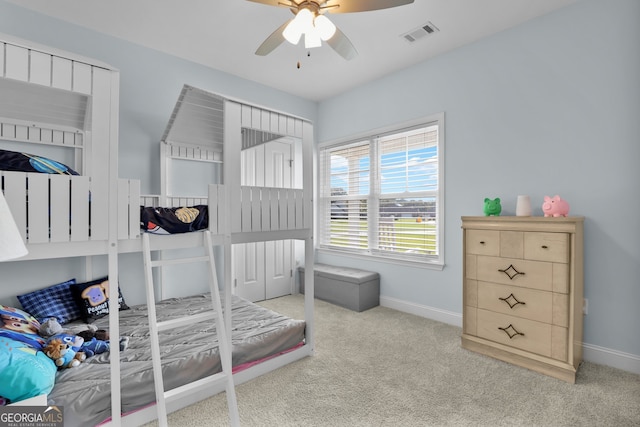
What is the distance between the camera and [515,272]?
237 cm

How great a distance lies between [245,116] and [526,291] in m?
2.43

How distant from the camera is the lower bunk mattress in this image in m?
1.60

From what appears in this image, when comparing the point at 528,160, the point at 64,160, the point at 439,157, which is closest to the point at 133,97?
the point at 64,160

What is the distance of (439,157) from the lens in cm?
328

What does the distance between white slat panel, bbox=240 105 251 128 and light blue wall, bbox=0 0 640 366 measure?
1569 millimetres

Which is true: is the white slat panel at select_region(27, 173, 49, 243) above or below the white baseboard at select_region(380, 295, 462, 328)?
above

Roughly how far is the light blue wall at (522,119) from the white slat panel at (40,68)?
172 centimetres

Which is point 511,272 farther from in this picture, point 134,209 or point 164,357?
point 134,209

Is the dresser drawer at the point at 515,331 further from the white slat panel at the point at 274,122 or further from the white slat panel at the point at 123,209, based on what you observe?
the white slat panel at the point at 123,209

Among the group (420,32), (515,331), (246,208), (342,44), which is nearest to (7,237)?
(246,208)

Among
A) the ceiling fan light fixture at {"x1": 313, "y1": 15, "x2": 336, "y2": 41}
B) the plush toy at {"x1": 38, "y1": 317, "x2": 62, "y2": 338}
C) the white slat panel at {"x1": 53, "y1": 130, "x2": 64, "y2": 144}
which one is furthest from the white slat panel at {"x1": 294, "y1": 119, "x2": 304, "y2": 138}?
the plush toy at {"x1": 38, "y1": 317, "x2": 62, "y2": 338}

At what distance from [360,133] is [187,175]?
219 cm

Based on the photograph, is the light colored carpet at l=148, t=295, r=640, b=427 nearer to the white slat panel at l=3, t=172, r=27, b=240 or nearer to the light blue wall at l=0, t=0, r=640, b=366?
the light blue wall at l=0, t=0, r=640, b=366

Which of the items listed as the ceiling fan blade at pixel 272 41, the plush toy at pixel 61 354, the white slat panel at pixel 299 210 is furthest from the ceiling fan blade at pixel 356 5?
the plush toy at pixel 61 354
